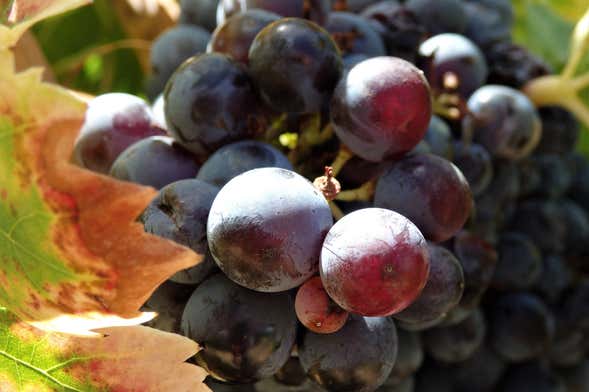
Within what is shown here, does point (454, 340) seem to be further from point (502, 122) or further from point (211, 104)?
point (211, 104)

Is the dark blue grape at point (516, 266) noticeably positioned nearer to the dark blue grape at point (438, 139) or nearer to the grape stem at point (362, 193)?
the dark blue grape at point (438, 139)

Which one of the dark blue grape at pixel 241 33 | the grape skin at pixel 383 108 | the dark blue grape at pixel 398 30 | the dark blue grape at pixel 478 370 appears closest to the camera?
the grape skin at pixel 383 108

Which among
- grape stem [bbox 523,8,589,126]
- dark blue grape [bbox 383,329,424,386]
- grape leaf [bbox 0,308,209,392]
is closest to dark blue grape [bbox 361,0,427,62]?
grape stem [bbox 523,8,589,126]

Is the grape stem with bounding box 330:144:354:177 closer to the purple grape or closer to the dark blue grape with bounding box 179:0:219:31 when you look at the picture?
the purple grape

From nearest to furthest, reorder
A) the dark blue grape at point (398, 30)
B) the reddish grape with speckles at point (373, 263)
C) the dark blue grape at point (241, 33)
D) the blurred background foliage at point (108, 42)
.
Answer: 1. the reddish grape with speckles at point (373, 263)
2. the dark blue grape at point (241, 33)
3. the dark blue grape at point (398, 30)
4. the blurred background foliage at point (108, 42)

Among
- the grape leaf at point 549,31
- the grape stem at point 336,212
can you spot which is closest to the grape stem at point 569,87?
the grape leaf at point 549,31

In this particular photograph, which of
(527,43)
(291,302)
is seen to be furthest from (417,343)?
(527,43)
